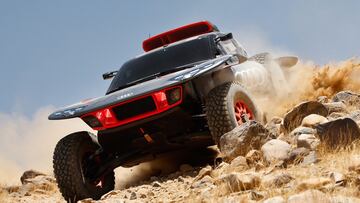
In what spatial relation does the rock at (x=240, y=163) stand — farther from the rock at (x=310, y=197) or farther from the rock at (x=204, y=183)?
the rock at (x=310, y=197)

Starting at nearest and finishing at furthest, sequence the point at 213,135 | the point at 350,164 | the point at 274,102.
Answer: the point at 350,164
the point at 213,135
the point at 274,102

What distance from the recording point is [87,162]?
5781 millimetres

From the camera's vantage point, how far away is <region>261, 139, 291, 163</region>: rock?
4.47m

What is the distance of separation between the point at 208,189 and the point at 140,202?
0.69 m

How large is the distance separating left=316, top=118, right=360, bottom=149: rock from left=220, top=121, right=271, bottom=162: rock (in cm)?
66

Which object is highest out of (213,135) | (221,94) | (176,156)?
(221,94)

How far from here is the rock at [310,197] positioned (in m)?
2.84

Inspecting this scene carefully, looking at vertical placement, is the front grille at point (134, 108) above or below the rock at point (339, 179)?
above

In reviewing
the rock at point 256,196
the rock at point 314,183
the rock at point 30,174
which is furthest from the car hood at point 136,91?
the rock at point 30,174

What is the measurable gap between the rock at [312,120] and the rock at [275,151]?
102 cm

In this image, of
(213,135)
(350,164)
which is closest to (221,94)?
(213,135)

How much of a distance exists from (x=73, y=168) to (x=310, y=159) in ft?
7.69

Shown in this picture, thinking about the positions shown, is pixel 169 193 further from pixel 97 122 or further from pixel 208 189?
pixel 97 122

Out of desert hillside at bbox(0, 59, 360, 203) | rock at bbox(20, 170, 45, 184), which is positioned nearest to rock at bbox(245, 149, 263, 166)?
desert hillside at bbox(0, 59, 360, 203)
